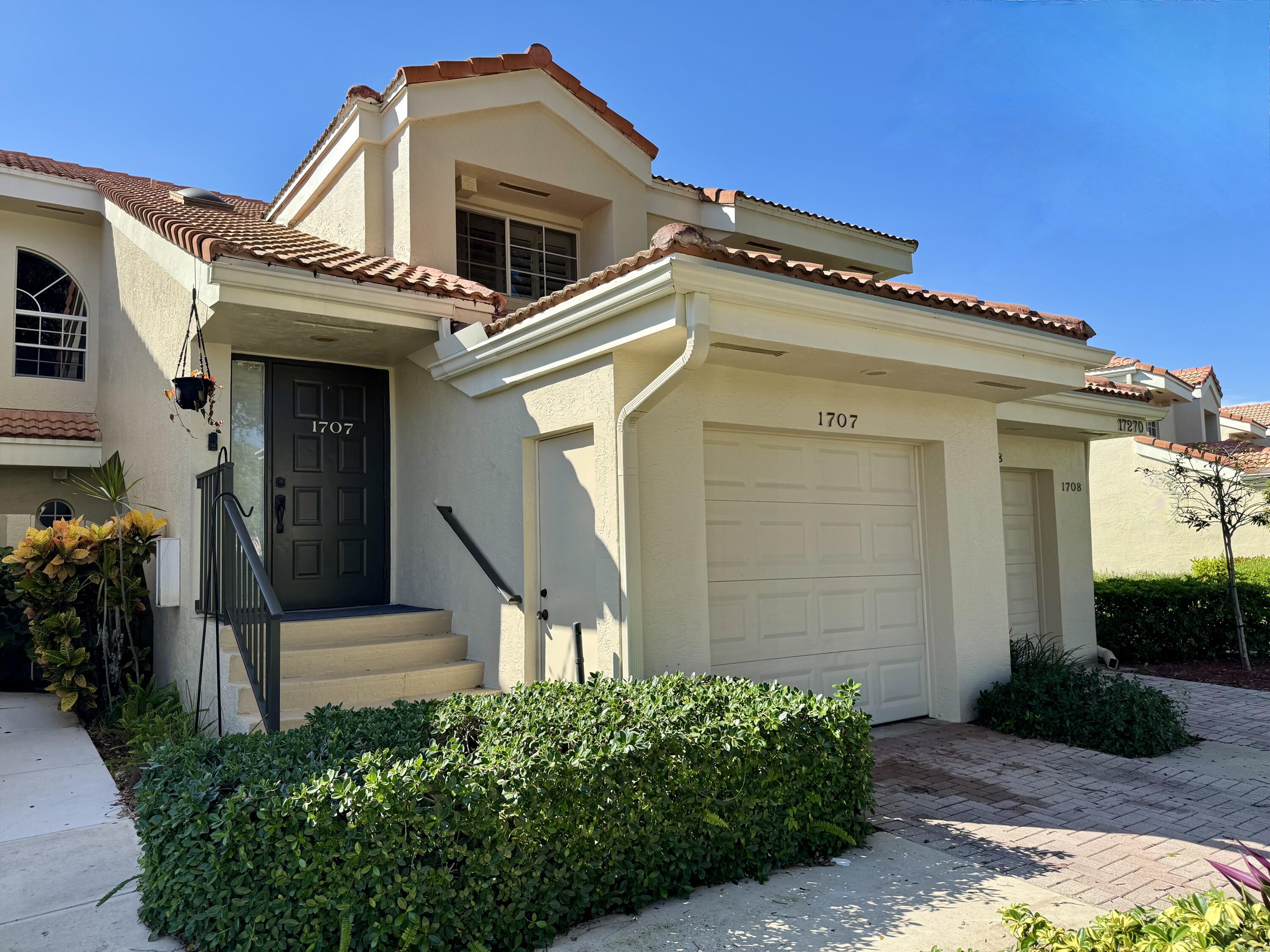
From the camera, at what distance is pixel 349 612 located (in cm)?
717

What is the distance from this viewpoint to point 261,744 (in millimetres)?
3969

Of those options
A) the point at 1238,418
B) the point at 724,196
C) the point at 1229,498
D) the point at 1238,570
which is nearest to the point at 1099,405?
the point at 1229,498

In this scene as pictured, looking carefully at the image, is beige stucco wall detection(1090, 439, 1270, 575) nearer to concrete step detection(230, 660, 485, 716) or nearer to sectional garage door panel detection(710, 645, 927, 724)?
sectional garage door panel detection(710, 645, 927, 724)

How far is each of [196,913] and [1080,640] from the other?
9884mm

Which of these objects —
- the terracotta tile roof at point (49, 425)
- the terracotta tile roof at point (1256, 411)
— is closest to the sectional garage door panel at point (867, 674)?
the terracotta tile roof at point (49, 425)

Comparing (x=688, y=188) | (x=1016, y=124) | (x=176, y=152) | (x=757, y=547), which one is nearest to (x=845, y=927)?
(x=757, y=547)

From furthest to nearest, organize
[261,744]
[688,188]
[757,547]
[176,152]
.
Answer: [176,152] → [688,188] → [757,547] → [261,744]

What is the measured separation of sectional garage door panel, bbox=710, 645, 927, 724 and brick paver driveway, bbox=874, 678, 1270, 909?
0.21 meters

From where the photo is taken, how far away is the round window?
406 inches

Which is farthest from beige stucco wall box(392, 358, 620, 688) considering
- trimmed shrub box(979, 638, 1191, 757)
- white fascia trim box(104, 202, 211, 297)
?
trimmed shrub box(979, 638, 1191, 757)

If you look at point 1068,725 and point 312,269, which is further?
point 1068,725

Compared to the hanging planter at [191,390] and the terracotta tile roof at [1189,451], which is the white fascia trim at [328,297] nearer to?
the hanging planter at [191,390]

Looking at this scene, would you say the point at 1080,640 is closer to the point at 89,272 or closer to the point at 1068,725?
the point at 1068,725

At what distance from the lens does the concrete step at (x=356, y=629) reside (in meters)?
6.24
